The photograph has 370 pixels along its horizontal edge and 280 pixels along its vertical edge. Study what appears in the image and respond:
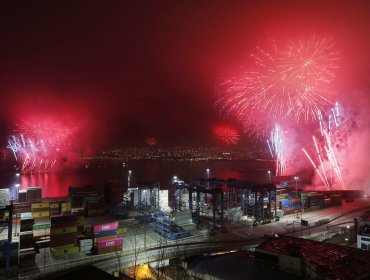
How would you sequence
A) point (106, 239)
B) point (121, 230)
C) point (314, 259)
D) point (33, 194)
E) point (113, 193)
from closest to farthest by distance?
1. point (314, 259)
2. point (106, 239)
3. point (121, 230)
4. point (33, 194)
5. point (113, 193)

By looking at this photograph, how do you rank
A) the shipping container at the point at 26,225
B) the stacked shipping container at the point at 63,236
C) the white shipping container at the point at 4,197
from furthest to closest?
1. the white shipping container at the point at 4,197
2. the shipping container at the point at 26,225
3. the stacked shipping container at the point at 63,236

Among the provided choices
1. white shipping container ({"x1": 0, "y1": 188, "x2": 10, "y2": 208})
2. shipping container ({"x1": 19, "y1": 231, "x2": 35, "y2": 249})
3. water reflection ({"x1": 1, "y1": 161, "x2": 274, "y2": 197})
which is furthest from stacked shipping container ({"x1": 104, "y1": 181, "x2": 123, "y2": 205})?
water reflection ({"x1": 1, "y1": 161, "x2": 274, "y2": 197})

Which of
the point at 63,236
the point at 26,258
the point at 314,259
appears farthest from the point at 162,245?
the point at 314,259

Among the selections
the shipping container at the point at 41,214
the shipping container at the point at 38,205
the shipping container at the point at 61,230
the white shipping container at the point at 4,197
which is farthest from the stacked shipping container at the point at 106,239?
the white shipping container at the point at 4,197

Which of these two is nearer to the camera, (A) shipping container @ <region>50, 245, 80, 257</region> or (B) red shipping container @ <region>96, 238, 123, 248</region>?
(A) shipping container @ <region>50, 245, 80, 257</region>

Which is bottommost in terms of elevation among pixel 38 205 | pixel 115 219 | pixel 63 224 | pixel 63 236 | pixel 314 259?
pixel 314 259

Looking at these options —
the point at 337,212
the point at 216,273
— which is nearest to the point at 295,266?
the point at 216,273

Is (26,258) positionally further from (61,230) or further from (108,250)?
(108,250)

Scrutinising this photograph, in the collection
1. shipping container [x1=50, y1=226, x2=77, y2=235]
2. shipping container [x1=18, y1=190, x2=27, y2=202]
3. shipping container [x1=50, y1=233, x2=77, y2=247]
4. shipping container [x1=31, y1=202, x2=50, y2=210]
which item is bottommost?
shipping container [x1=50, y1=233, x2=77, y2=247]

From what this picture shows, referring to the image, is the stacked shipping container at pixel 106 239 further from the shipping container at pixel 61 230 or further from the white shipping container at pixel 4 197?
the white shipping container at pixel 4 197

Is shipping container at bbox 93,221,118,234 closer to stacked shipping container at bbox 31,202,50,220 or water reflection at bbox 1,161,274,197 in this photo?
stacked shipping container at bbox 31,202,50,220

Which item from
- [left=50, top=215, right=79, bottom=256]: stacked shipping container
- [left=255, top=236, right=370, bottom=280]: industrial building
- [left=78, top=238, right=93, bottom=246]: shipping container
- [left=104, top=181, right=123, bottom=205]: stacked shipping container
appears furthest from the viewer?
[left=104, top=181, right=123, bottom=205]: stacked shipping container

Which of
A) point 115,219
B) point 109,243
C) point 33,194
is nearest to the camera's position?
point 109,243
